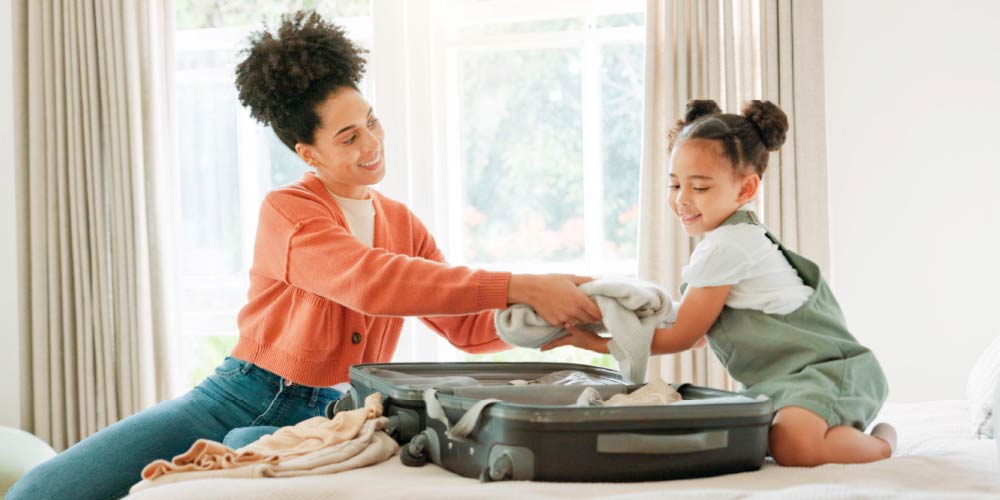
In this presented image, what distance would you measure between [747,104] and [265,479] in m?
1.08

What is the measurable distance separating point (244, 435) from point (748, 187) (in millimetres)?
986

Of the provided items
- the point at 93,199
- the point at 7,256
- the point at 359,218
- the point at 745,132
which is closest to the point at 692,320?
the point at 745,132

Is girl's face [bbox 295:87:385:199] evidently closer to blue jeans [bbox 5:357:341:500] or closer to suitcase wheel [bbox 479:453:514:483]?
blue jeans [bbox 5:357:341:500]

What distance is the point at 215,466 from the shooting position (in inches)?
51.5

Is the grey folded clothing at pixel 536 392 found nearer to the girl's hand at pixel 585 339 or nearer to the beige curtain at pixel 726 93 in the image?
the girl's hand at pixel 585 339

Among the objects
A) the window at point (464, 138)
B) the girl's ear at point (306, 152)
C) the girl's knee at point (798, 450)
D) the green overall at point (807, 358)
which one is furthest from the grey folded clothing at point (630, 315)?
the window at point (464, 138)

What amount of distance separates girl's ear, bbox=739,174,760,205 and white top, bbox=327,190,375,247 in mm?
744

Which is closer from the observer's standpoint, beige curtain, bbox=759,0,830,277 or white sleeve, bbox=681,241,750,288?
white sleeve, bbox=681,241,750,288

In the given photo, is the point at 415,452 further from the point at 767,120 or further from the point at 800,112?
the point at 800,112

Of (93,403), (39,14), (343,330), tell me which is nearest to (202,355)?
(93,403)

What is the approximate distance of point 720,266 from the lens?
162 centimetres

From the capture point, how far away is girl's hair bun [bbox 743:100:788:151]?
175cm

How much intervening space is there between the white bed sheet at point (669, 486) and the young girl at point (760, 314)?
0.35 ft

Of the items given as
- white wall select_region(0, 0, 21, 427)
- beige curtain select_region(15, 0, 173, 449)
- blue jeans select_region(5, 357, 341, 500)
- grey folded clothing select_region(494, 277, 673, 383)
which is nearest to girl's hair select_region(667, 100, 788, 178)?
grey folded clothing select_region(494, 277, 673, 383)
